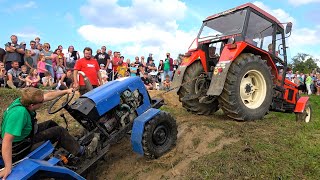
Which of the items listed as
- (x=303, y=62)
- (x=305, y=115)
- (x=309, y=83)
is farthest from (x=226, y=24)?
(x=303, y=62)

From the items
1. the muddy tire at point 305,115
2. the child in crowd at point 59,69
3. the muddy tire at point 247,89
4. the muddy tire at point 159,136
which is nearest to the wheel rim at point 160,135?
the muddy tire at point 159,136

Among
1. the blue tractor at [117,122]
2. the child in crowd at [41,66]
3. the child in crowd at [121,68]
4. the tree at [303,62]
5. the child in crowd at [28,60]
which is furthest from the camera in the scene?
the tree at [303,62]

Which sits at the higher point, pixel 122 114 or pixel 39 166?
pixel 122 114

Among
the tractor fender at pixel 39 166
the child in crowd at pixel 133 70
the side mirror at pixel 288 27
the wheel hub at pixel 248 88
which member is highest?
the side mirror at pixel 288 27

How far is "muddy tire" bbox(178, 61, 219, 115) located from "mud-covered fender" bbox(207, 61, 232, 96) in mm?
963

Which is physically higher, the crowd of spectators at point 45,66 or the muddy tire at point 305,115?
the crowd of spectators at point 45,66

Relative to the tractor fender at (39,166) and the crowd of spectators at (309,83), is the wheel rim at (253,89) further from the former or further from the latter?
the crowd of spectators at (309,83)

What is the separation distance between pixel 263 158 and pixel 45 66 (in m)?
8.44

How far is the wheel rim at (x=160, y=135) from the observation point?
473cm

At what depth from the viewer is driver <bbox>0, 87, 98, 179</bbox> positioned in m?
3.31

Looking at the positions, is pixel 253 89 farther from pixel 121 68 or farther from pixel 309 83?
pixel 309 83

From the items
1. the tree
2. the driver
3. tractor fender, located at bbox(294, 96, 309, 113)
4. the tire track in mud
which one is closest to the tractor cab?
tractor fender, located at bbox(294, 96, 309, 113)

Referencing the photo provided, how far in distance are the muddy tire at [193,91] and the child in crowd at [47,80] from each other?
5410 millimetres

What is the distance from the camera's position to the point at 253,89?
6172mm
